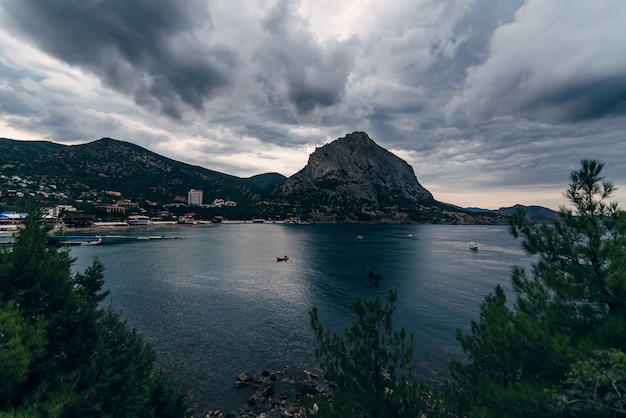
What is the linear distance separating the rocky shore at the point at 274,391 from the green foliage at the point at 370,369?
1035 centimetres

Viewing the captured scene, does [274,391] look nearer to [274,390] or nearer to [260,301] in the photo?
[274,390]

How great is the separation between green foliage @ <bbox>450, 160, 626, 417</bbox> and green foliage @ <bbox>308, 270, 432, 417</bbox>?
110 inches

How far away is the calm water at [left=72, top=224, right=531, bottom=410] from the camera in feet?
97.0

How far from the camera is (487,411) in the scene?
9227mm

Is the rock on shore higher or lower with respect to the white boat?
lower

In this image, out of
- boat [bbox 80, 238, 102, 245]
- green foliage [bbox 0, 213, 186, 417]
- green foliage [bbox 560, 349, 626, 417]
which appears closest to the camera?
green foliage [bbox 560, 349, 626, 417]

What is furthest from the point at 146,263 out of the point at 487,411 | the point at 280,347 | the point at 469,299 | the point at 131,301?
the point at 487,411

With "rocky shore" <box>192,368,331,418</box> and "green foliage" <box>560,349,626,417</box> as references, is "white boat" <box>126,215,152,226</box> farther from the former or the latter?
"green foliage" <box>560,349,626,417</box>

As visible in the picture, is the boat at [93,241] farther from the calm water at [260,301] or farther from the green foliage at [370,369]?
the green foliage at [370,369]

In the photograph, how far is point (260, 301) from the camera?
161 feet

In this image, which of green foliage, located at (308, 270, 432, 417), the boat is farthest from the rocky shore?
the boat

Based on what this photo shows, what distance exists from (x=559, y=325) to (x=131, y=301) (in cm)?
5586

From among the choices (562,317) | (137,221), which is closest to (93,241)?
(137,221)

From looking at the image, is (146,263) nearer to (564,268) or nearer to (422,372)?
(422,372)
